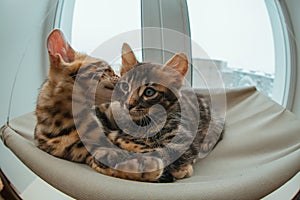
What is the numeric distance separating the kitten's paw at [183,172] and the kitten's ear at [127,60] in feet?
0.89

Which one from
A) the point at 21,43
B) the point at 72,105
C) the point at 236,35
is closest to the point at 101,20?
the point at 21,43

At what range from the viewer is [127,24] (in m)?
0.94

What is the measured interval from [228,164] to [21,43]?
2.43 ft

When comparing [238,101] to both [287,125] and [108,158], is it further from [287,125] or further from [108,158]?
[108,158]

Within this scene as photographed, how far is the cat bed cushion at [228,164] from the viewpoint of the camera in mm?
513

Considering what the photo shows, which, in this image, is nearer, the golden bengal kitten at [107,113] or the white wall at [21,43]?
the golden bengal kitten at [107,113]

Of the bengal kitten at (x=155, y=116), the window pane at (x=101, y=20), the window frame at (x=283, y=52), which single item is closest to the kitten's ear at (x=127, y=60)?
the bengal kitten at (x=155, y=116)

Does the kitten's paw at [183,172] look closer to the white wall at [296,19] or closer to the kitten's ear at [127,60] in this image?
the kitten's ear at [127,60]

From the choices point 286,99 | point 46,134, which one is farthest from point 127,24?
point 286,99

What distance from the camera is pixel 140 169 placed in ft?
1.87

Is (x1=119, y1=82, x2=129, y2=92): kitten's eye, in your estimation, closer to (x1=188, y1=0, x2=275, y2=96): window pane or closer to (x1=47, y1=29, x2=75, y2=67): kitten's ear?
(x1=47, y1=29, x2=75, y2=67): kitten's ear

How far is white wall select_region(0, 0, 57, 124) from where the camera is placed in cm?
89

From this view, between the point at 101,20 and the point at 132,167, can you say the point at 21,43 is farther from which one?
the point at 132,167

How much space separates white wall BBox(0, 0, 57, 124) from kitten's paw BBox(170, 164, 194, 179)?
1.63 feet
